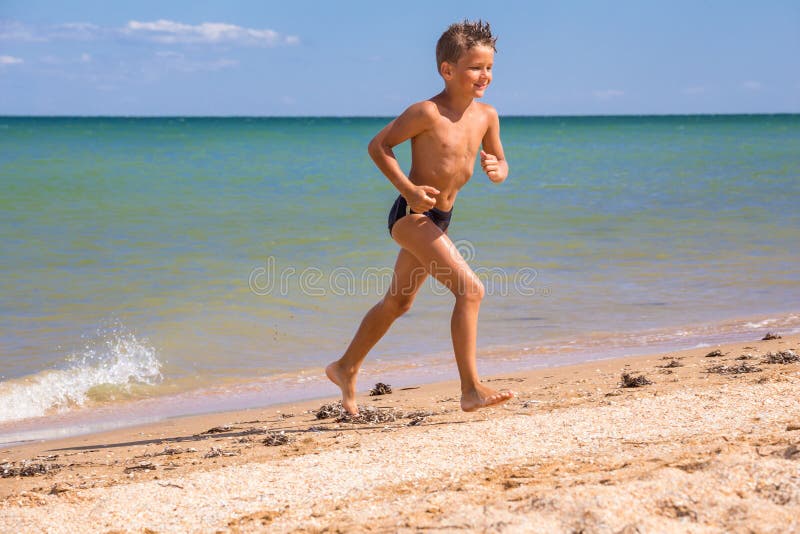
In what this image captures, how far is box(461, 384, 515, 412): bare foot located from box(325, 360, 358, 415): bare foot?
2.19ft

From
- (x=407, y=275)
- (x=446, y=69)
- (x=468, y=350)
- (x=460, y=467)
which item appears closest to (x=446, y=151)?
(x=446, y=69)

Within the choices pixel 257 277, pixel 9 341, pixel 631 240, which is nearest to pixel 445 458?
pixel 9 341

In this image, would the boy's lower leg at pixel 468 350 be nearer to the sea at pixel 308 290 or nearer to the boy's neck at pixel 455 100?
the boy's neck at pixel 455 100

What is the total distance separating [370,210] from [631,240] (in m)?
5.15

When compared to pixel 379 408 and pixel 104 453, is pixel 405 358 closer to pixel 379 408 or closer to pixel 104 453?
pixel 379 408

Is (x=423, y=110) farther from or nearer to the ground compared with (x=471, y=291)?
farther from the ground

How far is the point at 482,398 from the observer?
13.0ft

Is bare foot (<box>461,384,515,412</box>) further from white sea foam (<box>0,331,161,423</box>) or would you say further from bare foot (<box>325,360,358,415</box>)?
white sea foam (<box>0,331,161,423</box>)

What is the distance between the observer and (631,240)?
38.3 ft

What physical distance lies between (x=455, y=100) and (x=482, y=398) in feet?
4.22

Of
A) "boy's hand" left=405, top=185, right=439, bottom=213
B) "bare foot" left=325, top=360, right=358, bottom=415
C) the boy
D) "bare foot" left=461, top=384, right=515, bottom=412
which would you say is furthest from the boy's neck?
"bare foot" left=325, top=360, right=358, bottom=415

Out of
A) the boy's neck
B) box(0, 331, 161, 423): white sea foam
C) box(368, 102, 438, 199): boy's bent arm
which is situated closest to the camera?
box(368, 102, 438, 199): boy's bent arm

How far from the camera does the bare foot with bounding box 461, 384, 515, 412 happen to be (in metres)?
3.92

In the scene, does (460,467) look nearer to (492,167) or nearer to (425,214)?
(425,214)
